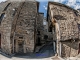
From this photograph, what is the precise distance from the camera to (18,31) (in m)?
30.4

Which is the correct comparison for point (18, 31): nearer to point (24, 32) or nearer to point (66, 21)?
point (24, 32)

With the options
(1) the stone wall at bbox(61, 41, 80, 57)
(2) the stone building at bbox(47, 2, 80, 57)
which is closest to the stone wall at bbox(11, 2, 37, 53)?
(2) the stone building at bbox(47, 2, 80, 57)

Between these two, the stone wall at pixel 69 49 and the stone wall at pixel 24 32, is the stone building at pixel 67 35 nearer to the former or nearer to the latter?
the stone wall at pixel 69 49

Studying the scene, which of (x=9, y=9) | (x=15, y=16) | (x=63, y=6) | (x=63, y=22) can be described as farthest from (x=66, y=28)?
(x=9, y=9)

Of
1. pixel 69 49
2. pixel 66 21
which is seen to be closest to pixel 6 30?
pixel 66 21

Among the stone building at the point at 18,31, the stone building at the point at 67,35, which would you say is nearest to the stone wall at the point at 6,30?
the stone building at the point at 18,31

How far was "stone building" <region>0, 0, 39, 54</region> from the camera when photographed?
3017 cm

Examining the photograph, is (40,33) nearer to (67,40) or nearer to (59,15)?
(59,15)

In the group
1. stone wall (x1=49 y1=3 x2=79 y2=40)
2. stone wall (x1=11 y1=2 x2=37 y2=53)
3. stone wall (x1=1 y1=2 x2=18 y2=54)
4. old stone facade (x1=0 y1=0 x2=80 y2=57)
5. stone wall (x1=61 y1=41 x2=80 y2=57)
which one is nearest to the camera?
stone wall (x1=61 y1=41 x2=80 y2=57)

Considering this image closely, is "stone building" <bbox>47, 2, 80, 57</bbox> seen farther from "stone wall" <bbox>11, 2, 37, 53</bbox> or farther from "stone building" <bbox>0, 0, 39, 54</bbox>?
"stone building" <bbox>0, 0, 39, 54</bbox>

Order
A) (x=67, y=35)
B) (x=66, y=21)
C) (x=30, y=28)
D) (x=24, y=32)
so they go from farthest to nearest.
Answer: (x=30, y=28)
(x=24, y=32)
(x=66, y=21)
(x=67, y=35)

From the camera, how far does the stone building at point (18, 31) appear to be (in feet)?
99.0

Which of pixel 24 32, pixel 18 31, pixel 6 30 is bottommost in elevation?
pixel 24 32

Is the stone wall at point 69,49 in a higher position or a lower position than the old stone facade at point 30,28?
lower
